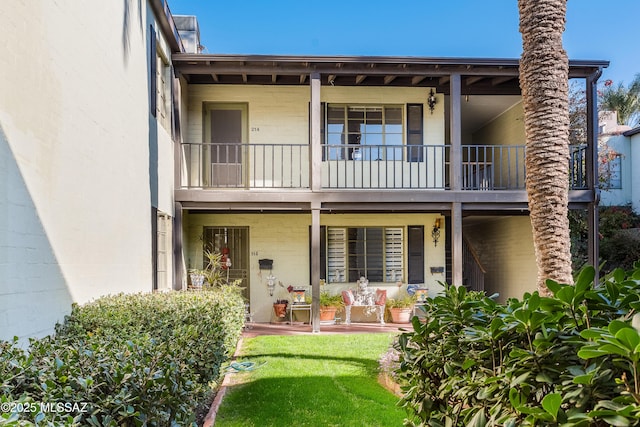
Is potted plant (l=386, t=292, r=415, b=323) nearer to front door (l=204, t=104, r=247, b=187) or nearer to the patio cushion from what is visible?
the patio cushion

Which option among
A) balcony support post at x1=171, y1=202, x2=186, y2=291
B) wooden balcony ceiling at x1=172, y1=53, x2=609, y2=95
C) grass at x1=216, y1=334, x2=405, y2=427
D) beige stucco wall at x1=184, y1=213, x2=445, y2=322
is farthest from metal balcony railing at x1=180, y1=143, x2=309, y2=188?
grass at x1=216, y1=334, x2=405, y2=427

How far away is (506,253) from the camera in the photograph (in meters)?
13.8

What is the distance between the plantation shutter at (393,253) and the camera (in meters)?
12.5

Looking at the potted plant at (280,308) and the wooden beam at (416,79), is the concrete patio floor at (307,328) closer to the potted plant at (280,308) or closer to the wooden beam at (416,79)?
the potted plant at (280,308)

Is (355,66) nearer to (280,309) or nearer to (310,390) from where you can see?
(280,309)

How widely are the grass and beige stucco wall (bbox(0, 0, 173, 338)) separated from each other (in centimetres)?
229

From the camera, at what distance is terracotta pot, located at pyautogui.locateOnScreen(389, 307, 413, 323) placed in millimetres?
11757

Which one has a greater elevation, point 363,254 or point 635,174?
point 635,174

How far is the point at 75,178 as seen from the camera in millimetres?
5434

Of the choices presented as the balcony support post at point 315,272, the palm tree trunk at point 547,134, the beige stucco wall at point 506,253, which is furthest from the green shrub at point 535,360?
the beige stucco wall at point 506,253

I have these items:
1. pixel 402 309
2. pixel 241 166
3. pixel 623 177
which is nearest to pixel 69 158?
pixel 241 166

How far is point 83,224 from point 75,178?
0.60 metres

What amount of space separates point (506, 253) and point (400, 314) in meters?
4.33

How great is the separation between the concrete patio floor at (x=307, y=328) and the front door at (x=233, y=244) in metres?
1.49
